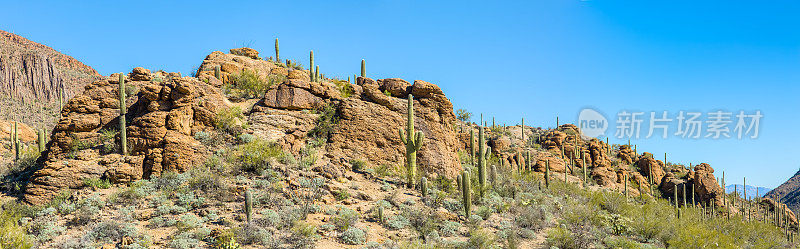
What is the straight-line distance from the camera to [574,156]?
46188 millimetres

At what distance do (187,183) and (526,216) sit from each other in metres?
12.2

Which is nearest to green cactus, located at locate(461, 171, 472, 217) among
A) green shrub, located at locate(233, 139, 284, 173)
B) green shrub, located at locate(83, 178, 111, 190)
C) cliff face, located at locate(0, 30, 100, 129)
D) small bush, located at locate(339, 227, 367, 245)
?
small bush, located at locate(339, 227, 367, 245)

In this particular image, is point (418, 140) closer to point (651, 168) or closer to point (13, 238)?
point (13, 238)

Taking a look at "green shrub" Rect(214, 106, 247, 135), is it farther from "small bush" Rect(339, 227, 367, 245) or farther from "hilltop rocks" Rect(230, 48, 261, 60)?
"hilltop rocks" Rect(230, 48, 261, 60)

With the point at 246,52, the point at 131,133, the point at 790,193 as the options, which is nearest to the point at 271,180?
the point at 131,133

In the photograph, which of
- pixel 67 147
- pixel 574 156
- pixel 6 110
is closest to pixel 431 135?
pixel 67 147

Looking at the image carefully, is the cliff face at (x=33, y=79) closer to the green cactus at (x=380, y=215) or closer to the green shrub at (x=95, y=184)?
the green shrub at (x=95, y=184)

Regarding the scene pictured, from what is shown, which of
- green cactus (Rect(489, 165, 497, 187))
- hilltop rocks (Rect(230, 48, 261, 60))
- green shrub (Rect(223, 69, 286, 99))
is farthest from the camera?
hilltop rocks (Rect(230, 48, 261, 60))

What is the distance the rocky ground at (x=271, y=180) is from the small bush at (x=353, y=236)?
0.14 ft

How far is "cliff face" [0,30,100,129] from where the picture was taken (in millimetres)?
74500

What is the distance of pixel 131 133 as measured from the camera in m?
16.2

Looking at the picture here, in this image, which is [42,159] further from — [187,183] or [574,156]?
[574,156]

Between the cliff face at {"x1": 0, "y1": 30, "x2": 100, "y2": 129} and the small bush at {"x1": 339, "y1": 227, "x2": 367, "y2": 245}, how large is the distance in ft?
231

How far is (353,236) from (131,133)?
8.89 m
